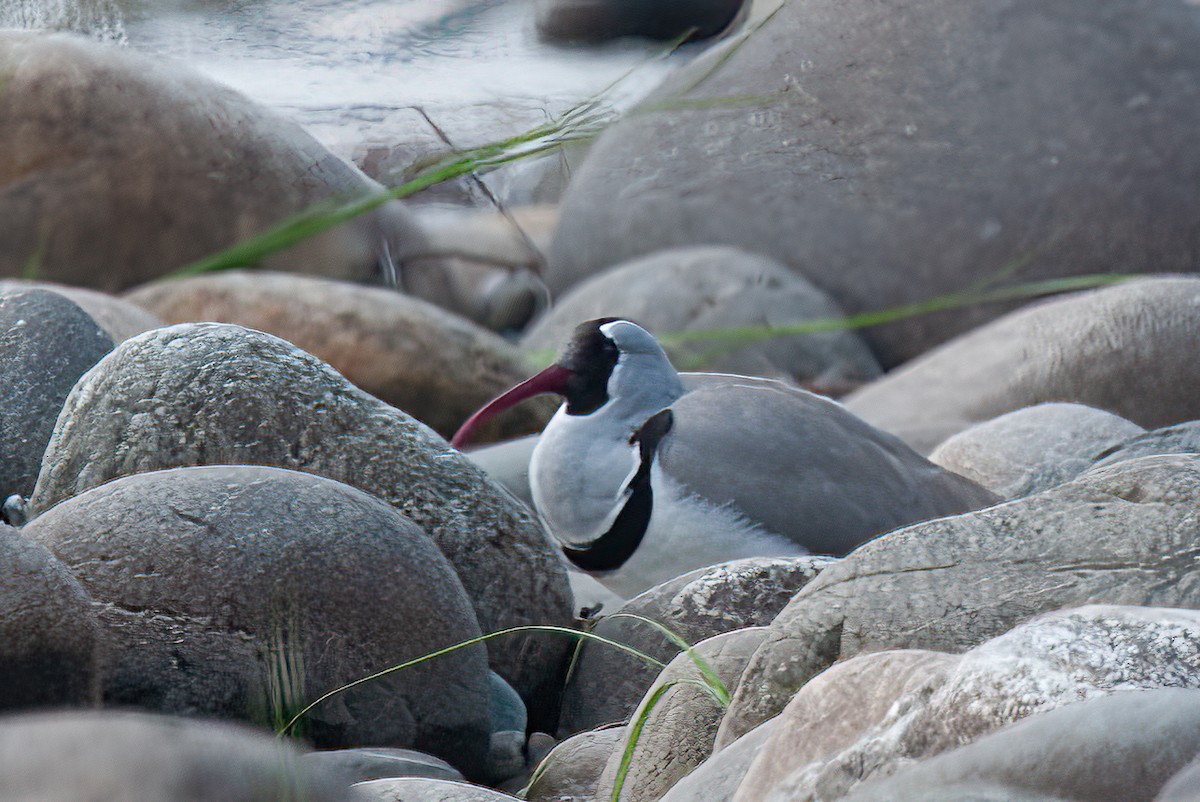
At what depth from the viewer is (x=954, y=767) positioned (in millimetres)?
1347

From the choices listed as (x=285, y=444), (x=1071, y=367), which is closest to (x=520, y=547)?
(x=285, y=444)

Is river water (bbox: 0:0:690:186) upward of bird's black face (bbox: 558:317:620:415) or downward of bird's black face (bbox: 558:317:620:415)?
upward

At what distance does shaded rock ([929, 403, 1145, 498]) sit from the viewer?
4066 millimetres

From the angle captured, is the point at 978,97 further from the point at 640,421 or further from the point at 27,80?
the point at 27,80

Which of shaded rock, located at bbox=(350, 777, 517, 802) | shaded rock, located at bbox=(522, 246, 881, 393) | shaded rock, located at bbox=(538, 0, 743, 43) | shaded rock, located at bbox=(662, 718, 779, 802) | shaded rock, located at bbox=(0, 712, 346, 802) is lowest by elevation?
shaded rock, located at bbox=(522, 246, 881, 393)

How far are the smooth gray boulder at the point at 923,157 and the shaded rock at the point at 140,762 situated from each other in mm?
898

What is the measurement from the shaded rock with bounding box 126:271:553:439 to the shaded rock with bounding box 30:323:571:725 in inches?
96.7

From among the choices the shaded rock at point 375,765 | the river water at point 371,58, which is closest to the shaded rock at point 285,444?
the shaded rock at point 375,765

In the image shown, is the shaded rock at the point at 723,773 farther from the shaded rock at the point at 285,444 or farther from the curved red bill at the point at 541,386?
the curved red bill at the point at 541,386

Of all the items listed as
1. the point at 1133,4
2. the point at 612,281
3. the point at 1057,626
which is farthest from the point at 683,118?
the point at 612,281

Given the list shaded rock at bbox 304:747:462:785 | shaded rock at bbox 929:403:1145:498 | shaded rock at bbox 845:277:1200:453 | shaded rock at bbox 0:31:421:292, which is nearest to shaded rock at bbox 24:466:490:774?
shaded rock at bbox 304:747:462:785

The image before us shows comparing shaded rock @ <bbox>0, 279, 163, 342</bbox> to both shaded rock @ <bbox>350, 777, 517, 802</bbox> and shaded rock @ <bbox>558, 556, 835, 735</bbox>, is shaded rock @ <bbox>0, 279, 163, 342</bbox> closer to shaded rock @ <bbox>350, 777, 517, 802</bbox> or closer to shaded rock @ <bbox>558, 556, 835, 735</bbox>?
shaded rock @ <bbox>558, 556, 835, 735</bbox>

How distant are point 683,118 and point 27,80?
1475mm

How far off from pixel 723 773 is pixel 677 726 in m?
0.42
